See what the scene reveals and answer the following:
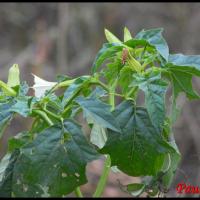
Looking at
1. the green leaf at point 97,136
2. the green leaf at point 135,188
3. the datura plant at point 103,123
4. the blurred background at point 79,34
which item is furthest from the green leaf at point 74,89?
the blurred background at point 79,34

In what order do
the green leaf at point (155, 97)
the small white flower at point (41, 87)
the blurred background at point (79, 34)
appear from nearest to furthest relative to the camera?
the green leaf at point (155, 97) < the small white flower at point (41, 87) < the blurred background at point (79, 34)

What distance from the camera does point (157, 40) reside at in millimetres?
1385

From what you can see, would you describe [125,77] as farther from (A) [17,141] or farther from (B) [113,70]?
(A) [17,141]

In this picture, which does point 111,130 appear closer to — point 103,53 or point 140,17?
point 103,53

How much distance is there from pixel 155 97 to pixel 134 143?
113 millimetres

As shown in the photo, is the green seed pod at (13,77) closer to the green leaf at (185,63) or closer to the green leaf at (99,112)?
the green leaf at (99,112)

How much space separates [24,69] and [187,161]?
6.70 ft

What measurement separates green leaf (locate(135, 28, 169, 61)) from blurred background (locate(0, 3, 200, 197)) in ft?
11.5

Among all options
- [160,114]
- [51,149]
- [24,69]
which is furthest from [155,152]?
[24,69]

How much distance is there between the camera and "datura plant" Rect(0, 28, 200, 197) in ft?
4.07

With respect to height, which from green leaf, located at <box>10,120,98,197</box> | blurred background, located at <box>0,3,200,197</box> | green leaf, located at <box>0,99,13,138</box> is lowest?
blurred background, located at <box>0,3,200,197</box>

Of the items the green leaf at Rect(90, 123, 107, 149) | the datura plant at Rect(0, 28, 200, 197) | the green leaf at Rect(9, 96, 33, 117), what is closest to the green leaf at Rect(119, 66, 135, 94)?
the datura plant at Rect(0, 28, 200, 197)

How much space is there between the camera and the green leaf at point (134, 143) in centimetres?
127

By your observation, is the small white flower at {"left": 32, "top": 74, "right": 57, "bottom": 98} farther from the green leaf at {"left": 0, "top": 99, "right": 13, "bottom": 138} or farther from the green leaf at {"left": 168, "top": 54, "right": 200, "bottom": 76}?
the green leaf at {"left": 168, "top": 54, "right": 200, "bottom": 76}
